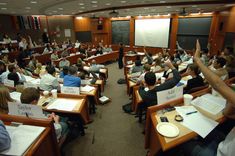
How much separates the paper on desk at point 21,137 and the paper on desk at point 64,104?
774 mm

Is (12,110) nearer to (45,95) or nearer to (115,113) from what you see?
(45,95)

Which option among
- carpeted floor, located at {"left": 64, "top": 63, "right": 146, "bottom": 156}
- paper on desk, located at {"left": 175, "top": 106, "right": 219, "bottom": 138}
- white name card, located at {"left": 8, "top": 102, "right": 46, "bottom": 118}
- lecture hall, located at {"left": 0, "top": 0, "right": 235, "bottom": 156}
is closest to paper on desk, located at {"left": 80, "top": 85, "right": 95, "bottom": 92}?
lecture hall, located at {"left": 0, "top": 0, "right": 235, "bottom": 156}

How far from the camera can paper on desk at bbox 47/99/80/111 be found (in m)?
2.21

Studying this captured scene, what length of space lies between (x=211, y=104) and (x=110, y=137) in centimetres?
182

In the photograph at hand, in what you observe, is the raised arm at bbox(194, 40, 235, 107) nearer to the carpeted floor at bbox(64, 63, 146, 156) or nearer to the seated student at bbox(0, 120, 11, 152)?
the seated student at bbox(0, 120, 11, 152)

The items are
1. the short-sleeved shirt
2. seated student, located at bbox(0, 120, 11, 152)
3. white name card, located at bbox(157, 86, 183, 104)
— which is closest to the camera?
seated student, located at bbox(0, 120, 11, 152)

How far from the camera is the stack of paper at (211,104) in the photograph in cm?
159

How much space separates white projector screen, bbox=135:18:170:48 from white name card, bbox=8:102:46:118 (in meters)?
9.97

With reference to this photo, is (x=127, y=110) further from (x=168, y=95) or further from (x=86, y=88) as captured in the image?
(x=168, y=95)

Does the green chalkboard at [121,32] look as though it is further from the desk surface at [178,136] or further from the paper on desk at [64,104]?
the desk surface at [178,136]

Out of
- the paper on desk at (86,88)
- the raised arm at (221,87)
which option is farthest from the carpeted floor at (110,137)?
the raised arm at (221,87)

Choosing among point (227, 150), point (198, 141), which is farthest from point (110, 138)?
point (227, 150)

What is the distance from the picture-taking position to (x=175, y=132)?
1457 mm

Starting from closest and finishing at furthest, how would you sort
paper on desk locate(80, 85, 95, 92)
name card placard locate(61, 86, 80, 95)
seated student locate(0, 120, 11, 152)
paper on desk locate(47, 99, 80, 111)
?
seated student locate(0, 120, 11, 152)
paper on desk locate(47, 99, 80, 111)
name card placard locate(61, 86, 80, 95)
paper on desk locate(80, 85, 95, 92)
